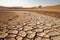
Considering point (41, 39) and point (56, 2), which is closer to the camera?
point (41, 39)

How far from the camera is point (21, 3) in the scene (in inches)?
277

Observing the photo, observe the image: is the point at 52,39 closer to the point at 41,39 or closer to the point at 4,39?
the point at 41,39

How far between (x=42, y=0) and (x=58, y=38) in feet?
19.4

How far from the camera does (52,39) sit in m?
2.01

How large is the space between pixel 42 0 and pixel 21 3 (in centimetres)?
148

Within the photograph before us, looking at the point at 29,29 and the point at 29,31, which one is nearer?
the point at 29,31

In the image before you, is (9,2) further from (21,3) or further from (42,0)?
(42,0)

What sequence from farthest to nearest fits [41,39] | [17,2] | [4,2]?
[17,2], [4,2], [41,39]

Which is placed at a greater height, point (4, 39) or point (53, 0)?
point (53, 0)

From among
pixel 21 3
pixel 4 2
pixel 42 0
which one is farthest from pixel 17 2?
pixel 42 0

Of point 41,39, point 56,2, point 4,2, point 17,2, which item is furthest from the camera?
point 56,2

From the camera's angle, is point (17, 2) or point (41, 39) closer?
point (41, 39)

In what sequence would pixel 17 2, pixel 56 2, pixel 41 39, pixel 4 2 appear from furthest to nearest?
pixel 56 2, pixel 17 2, pixel 4 2, pixel 41 39

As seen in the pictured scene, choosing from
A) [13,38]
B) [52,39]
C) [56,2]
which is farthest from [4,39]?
[56,2]
